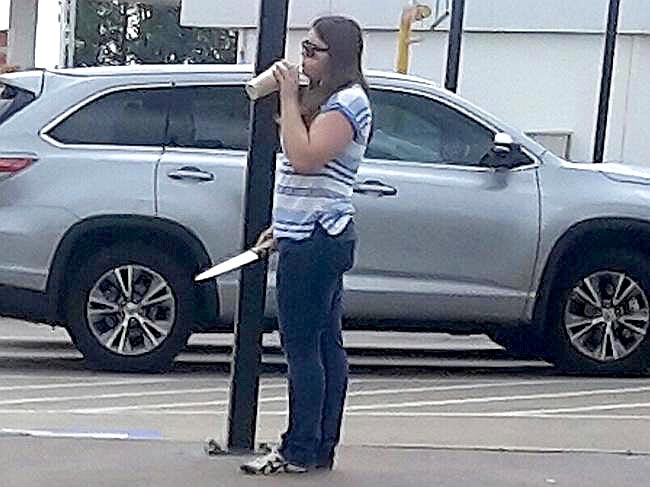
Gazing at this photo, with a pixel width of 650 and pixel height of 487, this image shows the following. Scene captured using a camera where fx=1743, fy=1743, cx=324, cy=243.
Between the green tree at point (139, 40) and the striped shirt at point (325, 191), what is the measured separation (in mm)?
56380

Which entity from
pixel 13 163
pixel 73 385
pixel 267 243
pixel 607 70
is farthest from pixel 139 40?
pixel 267 243

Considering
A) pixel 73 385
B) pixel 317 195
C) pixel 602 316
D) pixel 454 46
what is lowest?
pixel 73 385

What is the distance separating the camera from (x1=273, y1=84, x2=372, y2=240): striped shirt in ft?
20.6

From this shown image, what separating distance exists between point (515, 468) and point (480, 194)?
356 cm

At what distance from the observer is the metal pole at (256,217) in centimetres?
666

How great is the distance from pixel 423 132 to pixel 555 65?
13.6 meters

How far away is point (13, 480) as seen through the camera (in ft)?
21.3

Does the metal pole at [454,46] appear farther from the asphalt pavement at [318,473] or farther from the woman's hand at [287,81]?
the woman's hand at [287,81]

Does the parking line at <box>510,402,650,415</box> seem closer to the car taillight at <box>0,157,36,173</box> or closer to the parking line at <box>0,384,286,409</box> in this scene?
the parking line at <box>0,384,286,409</box>

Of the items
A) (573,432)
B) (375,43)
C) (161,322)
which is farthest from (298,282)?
(375,43)

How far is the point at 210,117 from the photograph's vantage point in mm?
10359

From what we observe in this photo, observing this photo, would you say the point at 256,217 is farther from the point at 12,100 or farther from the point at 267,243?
the point at 12,100

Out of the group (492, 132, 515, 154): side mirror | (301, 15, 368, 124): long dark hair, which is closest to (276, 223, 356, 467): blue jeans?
(301, 15, 368, 124): long dark hair

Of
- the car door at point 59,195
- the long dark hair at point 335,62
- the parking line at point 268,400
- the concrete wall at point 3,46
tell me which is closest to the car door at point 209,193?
the car door at point 59,195
